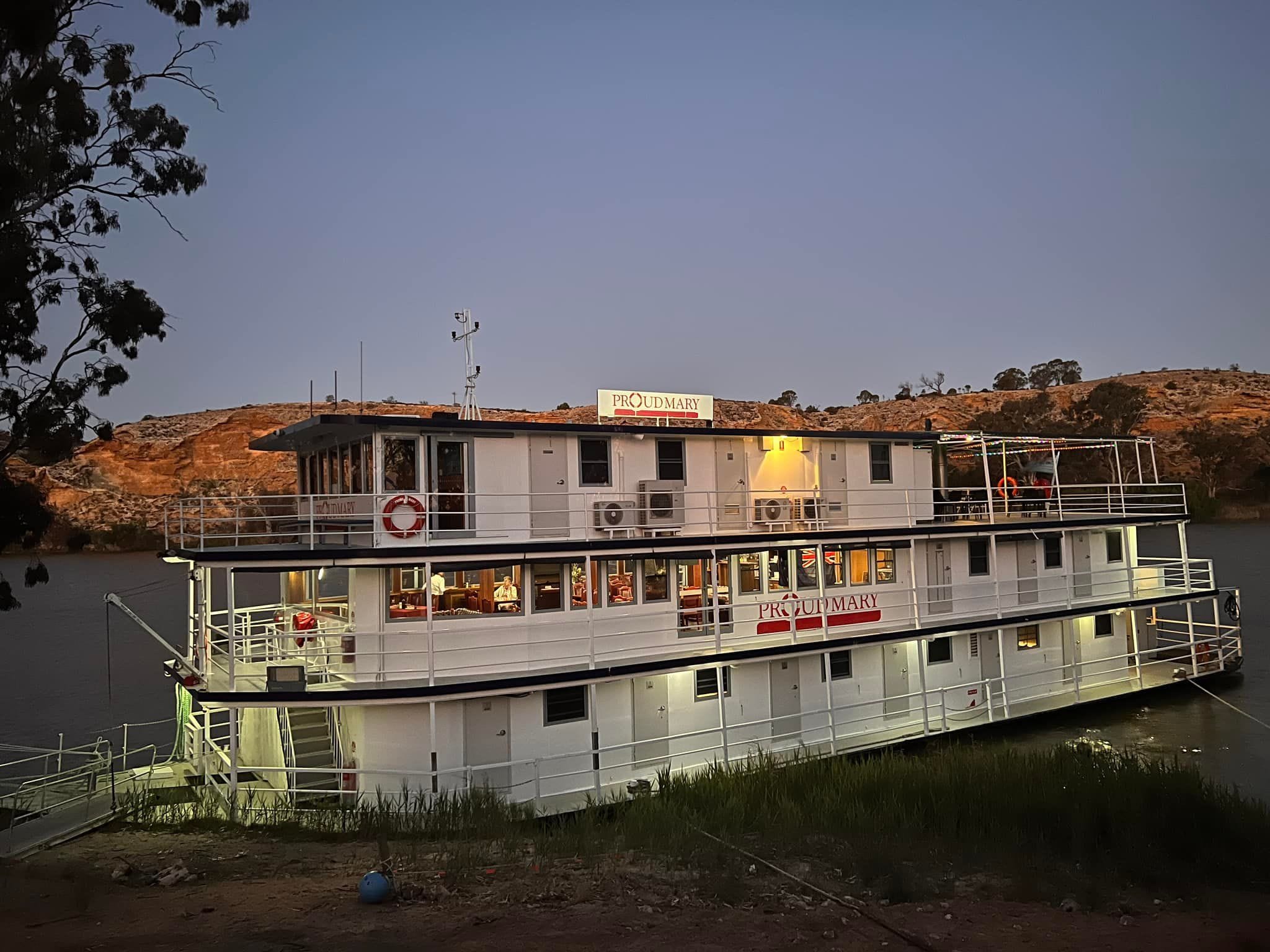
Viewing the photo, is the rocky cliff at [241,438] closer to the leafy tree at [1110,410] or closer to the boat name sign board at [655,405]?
the leafy tree at [1110,410]

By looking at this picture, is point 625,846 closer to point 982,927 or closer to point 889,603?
point 982,927

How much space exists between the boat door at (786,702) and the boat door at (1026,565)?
6.78 m

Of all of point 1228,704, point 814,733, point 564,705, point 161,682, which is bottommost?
point 1228,704

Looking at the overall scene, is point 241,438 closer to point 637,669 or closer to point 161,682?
point 161,682

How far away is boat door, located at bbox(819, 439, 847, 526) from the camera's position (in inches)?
775

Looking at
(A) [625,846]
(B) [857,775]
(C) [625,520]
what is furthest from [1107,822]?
(C) [625,520]

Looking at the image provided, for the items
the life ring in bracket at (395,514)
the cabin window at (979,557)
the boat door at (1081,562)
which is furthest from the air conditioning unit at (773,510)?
the boat door at (1081,562)

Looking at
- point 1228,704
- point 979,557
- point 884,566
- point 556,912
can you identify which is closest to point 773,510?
point 884,566

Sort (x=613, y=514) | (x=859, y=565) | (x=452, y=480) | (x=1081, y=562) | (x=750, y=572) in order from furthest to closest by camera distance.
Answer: (x=1081, y=562) < (x=859, y=565) < (x=750, y=572) < (x=613, y=514) < (x=452, y=480)

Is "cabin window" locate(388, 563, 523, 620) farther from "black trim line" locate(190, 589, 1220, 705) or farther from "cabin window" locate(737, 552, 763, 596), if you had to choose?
"cabin window" locate(737, 552, 763, 596)

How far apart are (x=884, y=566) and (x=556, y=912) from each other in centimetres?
1190

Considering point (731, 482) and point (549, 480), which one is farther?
point (731, 482)

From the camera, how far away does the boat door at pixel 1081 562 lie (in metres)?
22.1

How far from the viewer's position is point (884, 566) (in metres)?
19.5
